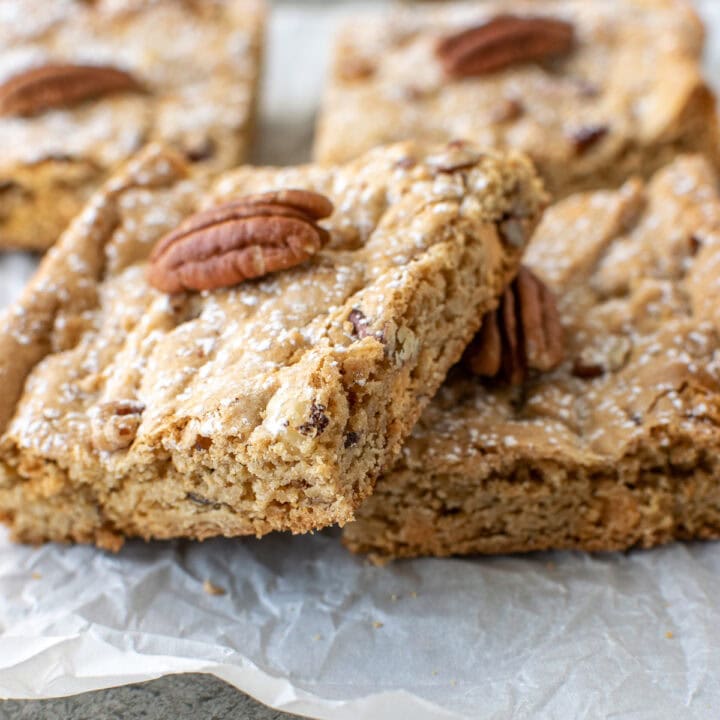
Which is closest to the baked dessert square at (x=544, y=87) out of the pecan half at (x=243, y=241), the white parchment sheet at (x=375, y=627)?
the pecan half at (x=243, y=241)

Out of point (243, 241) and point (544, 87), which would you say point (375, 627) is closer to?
point (243, 241)

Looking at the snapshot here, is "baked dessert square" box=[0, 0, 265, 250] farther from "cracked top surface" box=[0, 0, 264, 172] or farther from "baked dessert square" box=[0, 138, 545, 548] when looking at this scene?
"baked dessert square" box=[0, 138, 545, 548]

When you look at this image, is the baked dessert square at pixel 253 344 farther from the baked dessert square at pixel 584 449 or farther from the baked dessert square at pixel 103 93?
the baked dessert square at pixel 103 93

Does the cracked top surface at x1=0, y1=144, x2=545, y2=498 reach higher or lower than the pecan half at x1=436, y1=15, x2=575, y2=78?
lower

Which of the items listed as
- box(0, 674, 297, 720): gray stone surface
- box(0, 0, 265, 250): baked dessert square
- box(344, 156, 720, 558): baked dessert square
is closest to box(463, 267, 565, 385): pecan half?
box(344, 156, 720, 558): baked dessert square

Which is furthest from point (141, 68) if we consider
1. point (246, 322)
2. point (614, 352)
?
point (614, 352)
